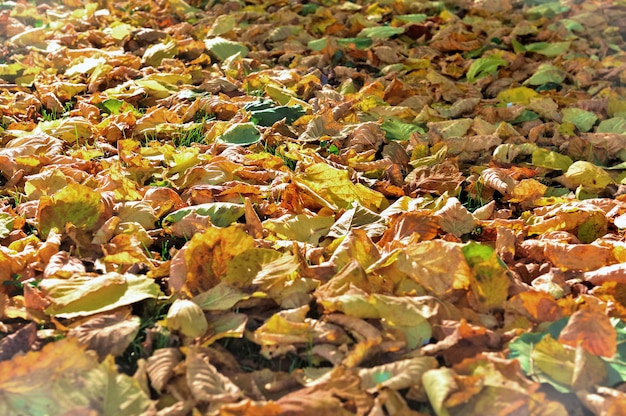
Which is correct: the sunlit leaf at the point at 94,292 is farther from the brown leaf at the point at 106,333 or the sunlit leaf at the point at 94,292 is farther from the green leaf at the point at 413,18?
the green leaf at the point at 413,18

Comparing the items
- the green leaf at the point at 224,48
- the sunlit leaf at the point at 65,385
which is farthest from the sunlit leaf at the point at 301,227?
the green leaf at the point at 224,48

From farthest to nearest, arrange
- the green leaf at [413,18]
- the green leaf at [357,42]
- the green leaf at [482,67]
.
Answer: the green leaf at [413,18] → the green leaf at [357,42] → the green leaf at [482,67]

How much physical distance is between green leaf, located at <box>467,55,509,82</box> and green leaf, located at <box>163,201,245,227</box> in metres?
1.75

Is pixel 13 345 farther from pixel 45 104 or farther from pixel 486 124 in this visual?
pixel 486 124

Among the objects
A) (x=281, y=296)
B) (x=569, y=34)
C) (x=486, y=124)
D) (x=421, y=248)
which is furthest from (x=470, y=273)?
(x=569, y=34)

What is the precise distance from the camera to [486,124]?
264 centimetres

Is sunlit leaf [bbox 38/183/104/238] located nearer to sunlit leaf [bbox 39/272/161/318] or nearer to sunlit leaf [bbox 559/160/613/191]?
sunlit leaf [bbox 39/272/161/318]

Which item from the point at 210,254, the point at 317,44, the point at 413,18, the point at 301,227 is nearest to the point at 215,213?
the point at 301,227

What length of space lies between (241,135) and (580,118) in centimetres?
136

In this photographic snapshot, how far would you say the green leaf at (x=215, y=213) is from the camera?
1814 mm

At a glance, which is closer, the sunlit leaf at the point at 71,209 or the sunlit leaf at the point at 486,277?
the sunlit leaf at the point at 486,277

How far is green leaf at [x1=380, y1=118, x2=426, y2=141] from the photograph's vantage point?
2.56 meters

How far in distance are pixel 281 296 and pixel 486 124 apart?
147 cm

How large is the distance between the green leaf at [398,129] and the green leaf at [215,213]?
0.89 m
